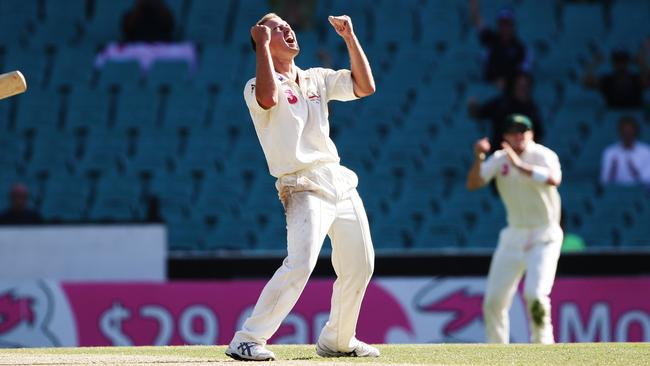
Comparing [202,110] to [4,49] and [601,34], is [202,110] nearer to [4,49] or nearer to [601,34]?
[4,49]

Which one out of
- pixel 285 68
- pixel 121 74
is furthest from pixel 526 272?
pixel 121 74

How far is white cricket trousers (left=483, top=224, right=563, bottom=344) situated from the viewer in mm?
10742

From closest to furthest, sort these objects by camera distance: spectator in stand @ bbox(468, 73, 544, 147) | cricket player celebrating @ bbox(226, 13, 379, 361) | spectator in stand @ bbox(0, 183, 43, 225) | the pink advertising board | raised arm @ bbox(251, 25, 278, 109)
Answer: raised arm @ bbox(251, 25, 278, 109), cricket player celebrating @ bbox(226, 13, 379, 361), the pink advertising board, spectator in stand @ bbox(0, 183, 43, 225), spectator in stand @ bbox(468, 73, 544, 147)

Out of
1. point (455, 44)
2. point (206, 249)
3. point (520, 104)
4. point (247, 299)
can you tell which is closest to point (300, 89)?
point (247, 299)

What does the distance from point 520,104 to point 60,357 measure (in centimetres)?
836

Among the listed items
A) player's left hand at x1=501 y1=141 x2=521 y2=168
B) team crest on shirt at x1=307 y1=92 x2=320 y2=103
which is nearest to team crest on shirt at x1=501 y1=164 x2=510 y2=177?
player's left hand at x1=501 y1=141 x2=521 y2=168

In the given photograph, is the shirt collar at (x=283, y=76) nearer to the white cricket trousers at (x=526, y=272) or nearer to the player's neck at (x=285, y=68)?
the player's neck at (x=285, y=68)

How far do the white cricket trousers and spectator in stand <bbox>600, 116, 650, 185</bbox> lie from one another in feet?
13.8

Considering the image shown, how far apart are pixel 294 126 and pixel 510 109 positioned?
826 centimetres

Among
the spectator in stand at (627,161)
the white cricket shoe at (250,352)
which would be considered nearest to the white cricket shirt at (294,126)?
the white cricket shoe at (250,352)

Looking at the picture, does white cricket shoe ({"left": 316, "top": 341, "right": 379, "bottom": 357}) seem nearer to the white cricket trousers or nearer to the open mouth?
the open mouth

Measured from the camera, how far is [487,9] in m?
18.1

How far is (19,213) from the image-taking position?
43.1ft

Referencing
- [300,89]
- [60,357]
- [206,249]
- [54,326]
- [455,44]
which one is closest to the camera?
[300,89]
